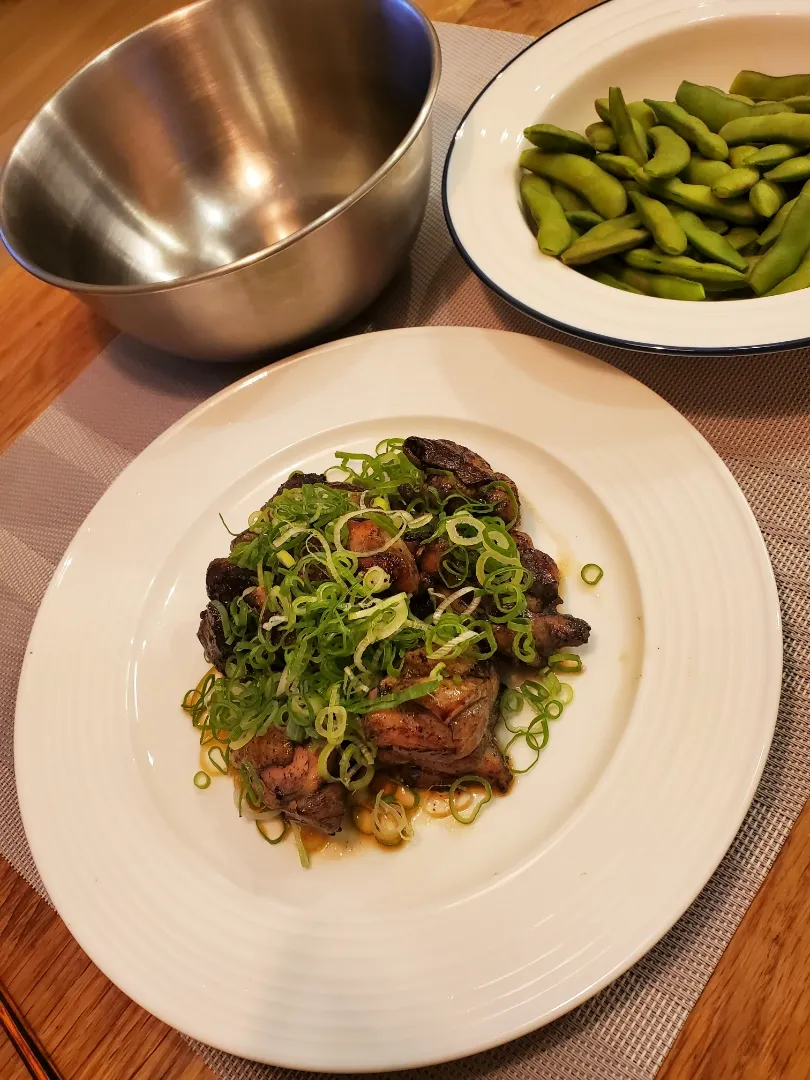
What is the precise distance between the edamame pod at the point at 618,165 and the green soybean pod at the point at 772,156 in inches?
10.7

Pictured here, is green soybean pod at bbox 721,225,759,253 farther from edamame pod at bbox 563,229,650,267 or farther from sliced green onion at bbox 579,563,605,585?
sliced green onion at bbox 579,563,605,585

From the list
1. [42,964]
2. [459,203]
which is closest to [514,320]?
[459,203]

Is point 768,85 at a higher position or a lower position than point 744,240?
higher

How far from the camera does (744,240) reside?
1873 millimetres

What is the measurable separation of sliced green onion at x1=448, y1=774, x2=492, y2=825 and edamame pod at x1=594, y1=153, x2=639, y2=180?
5.03ft

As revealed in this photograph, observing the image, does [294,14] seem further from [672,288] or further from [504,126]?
[672,288]

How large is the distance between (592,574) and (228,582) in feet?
→ 2.52

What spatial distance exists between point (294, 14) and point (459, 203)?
1.00m

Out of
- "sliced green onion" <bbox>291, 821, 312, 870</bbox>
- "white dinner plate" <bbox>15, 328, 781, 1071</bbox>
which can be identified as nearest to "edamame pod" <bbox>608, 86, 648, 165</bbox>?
"white dinner plate" <bbox>15, 328, 781, 1071</bbox>

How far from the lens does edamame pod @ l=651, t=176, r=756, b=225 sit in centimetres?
188

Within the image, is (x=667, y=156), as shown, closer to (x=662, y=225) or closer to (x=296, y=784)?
(x=662, y=225)

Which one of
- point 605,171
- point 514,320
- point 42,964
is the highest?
point 605,171

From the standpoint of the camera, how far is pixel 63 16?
369 centimetres

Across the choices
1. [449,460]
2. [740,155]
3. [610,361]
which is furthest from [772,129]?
[449,460]
